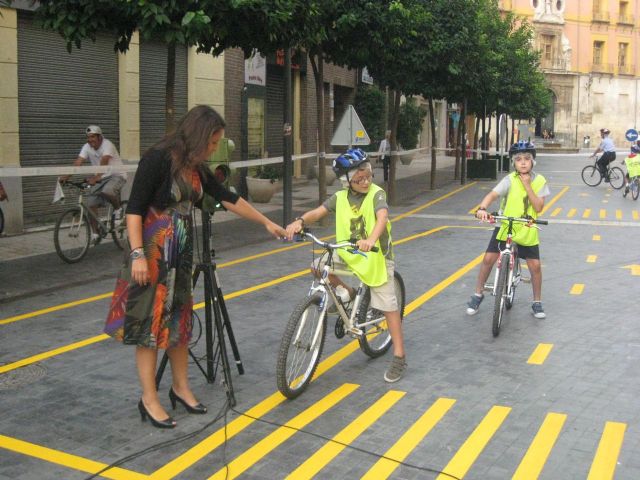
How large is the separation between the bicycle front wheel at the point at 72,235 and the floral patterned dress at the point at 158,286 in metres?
6.23

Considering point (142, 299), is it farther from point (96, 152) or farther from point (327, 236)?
point (327, 236)

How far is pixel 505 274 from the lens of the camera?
7.56 metres

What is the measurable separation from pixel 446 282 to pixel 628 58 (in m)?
72.8

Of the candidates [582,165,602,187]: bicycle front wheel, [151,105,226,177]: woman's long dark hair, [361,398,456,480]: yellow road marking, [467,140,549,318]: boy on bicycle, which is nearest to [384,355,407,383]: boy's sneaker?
[361,398,456,480]: yellow road marking

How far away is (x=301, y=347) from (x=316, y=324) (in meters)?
0.20

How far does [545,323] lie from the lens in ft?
25.6

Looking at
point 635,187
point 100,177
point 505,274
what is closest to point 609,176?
point 635,187

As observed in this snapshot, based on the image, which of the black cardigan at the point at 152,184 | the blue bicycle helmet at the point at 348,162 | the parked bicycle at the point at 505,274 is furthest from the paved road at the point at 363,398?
the blue bicycle helmet at the point at 348,162

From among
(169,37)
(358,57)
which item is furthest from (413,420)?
(358,57)

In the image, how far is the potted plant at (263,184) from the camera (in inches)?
769

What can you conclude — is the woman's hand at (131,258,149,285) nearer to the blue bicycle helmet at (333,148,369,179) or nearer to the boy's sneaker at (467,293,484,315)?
the blue bicycle helmet at (333,148,369,179)

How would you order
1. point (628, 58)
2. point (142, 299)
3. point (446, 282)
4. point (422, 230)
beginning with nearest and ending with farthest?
point (142, 299) < point (446, 282) < point (422, 230) < point (628, 58)

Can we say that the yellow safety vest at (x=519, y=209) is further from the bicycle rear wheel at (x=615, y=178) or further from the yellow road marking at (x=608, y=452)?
Answer: the bicycle rear wheel at (x=615, y=178)

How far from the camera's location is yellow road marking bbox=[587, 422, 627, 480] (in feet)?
14.4
